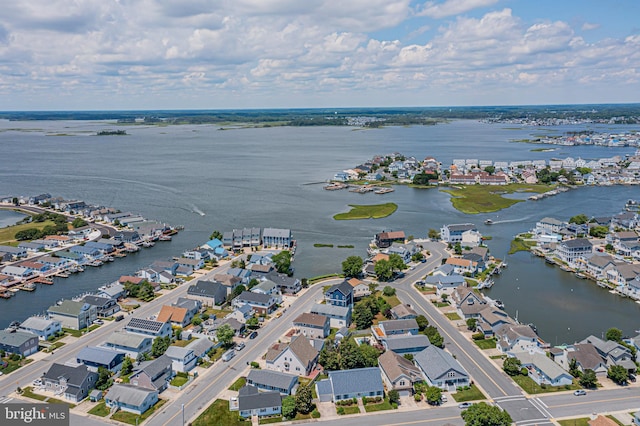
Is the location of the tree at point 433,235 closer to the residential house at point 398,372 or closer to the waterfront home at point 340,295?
the waterfront home at point 340,295

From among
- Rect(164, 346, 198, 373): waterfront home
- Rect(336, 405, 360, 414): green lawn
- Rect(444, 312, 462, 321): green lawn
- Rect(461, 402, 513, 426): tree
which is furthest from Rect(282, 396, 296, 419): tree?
Rect(444, 312, 462, 321): green lawn

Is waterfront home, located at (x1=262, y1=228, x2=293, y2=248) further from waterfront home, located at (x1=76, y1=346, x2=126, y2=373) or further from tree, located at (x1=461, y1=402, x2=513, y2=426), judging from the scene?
tree, located at (x1=461, y1=402, x2=513, y2=426)

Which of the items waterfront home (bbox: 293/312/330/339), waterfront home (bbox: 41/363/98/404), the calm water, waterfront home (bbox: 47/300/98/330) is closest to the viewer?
waterfront home (bbox: 41/363/98/404)

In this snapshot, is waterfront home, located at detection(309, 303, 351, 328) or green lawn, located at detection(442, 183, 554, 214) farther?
green lawn, located at detection(442, 183, 554, 214)

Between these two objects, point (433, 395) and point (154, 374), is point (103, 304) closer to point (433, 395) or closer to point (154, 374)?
point (154, 374)

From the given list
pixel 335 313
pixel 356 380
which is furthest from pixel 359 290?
pixel 356 380

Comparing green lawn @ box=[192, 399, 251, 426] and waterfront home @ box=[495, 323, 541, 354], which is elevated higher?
waterfront home @ box=[495, 323, 541, 354]

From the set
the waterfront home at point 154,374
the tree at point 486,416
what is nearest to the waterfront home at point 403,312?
the tree at point 486,416
